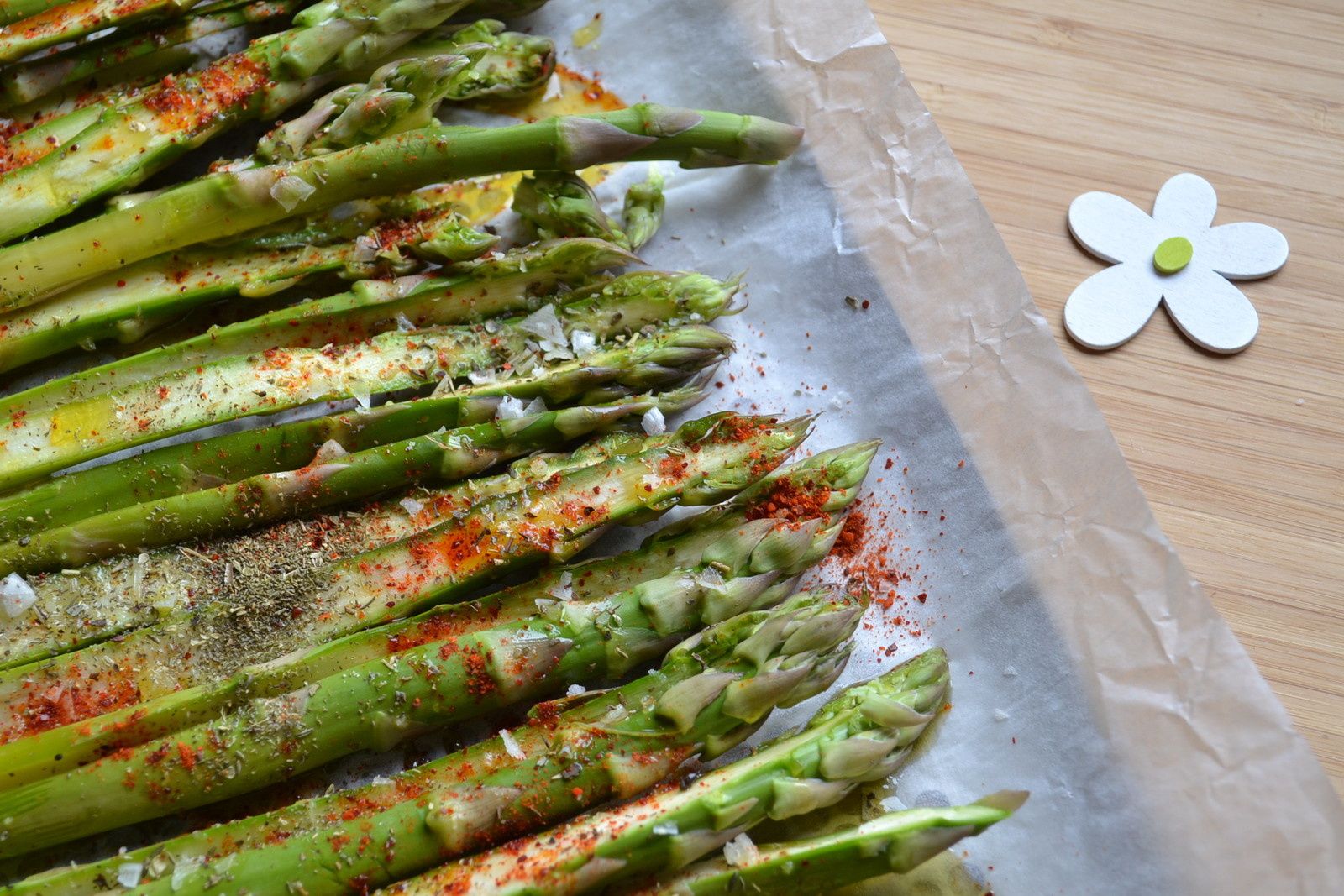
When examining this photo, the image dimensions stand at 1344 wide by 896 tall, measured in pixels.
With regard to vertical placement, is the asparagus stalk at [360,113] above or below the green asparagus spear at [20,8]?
below

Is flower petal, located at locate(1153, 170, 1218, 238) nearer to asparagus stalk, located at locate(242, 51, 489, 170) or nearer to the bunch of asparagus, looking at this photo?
the bunch of asparagus

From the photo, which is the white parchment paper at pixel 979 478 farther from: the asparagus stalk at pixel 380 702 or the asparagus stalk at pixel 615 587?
the asparagus stalk at pixel 380 702

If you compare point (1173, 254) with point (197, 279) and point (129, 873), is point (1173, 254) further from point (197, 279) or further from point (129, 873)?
point (129, 873)

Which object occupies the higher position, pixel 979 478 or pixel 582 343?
pixel 582 343

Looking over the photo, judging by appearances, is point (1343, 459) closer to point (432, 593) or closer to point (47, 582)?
point (432, 593)

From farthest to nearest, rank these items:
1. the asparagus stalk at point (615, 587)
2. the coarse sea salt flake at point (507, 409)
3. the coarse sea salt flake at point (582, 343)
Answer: the coarse sea salt flake at point (582, 343)
the coarse sea salt flake at point (507, 409)
the asparagus stalk at point (615, 587)

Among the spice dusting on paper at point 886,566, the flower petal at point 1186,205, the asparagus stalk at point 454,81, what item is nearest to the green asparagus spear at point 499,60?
the asparagus stalk at point 454,81

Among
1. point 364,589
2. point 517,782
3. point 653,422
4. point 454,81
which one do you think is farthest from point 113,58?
point 517,782
